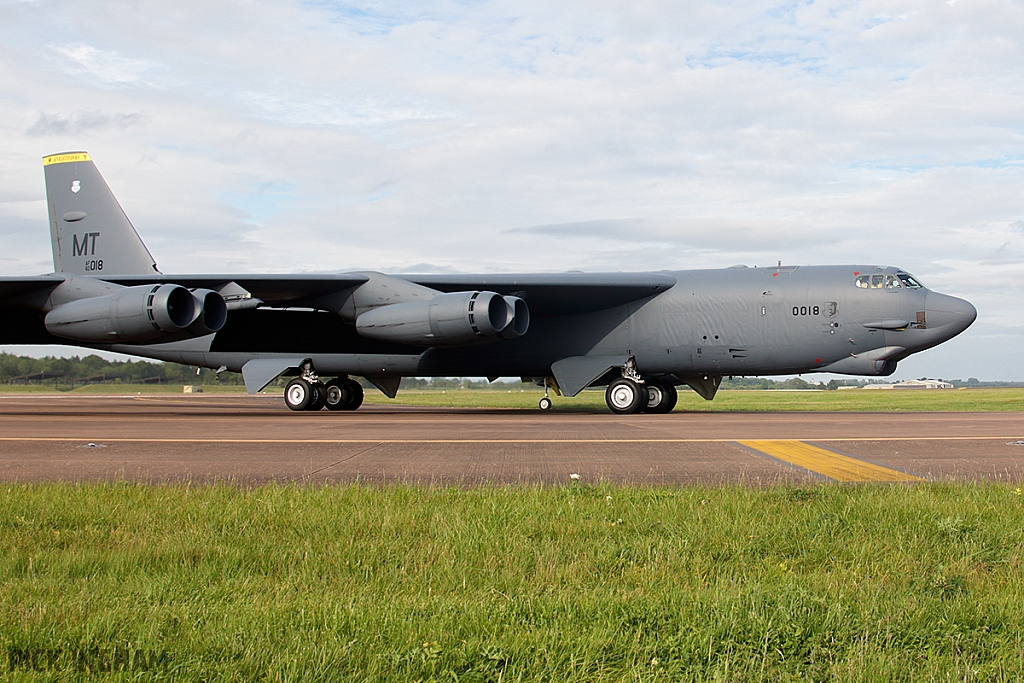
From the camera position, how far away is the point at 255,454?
989cm

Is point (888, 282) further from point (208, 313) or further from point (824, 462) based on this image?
point (208, 313)

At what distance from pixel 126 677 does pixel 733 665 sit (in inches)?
81.0

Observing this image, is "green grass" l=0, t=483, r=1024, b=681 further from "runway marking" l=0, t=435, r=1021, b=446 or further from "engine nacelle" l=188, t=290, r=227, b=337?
"engine nacelle" l=188, t=290, r=227, b=337

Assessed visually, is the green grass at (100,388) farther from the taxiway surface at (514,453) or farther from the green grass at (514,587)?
the green grass at (514,587)

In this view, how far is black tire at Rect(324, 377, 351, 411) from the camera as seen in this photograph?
24.8 m

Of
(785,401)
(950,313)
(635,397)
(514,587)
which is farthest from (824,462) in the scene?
(785,401)

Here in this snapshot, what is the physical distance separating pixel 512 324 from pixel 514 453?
9.52 meters

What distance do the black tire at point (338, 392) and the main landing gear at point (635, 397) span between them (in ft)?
25.3

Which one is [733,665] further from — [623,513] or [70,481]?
[70,481]

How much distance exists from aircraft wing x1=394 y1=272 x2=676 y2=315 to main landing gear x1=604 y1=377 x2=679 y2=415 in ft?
6.44

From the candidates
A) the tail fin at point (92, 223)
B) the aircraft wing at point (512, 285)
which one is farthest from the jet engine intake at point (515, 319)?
the tail fin at point (92, 223)

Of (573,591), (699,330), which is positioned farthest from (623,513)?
(699,330)

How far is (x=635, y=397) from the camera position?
2106 centimetres

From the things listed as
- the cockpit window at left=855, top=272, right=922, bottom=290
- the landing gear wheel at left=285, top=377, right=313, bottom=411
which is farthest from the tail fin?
the cockpit window at left=855, top=272, right=922, bottom=290
